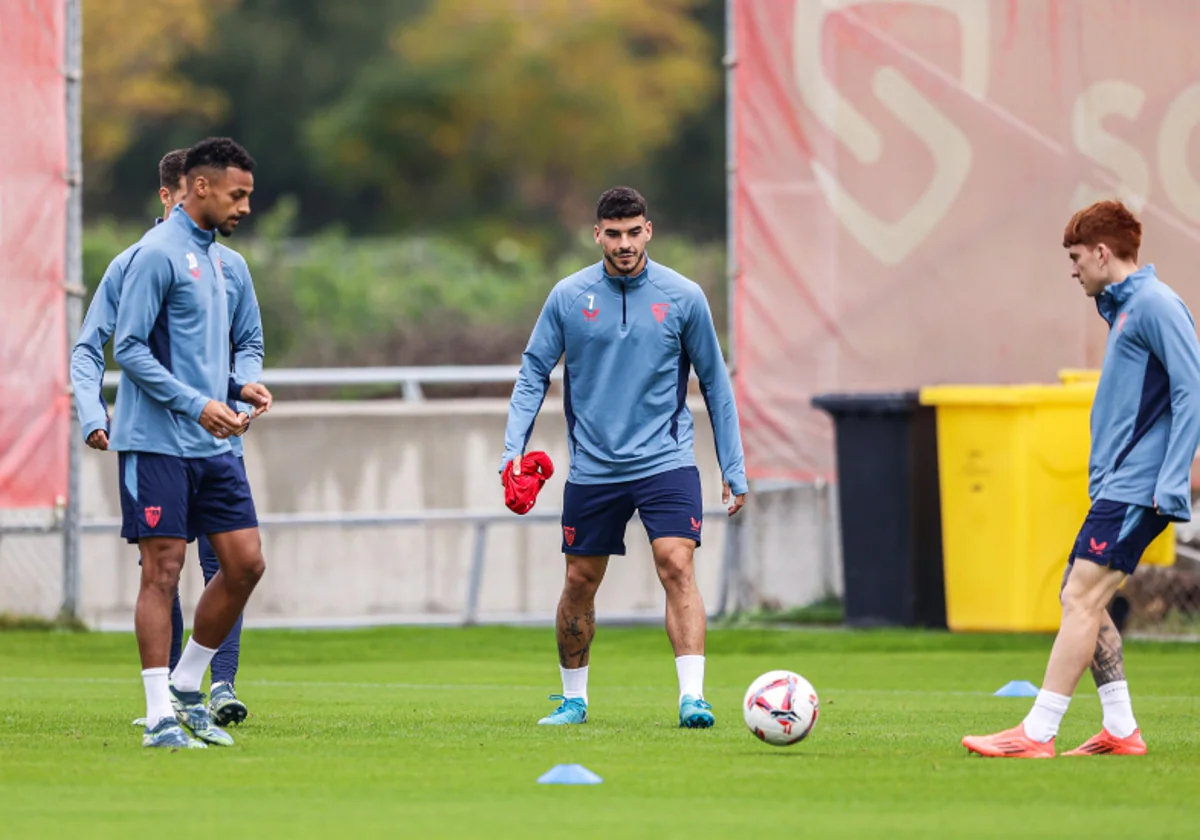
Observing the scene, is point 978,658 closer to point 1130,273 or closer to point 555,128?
point 1130,273

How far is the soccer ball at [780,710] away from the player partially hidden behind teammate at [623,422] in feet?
3.77

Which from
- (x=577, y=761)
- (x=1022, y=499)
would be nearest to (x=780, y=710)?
(x=577, y=761)

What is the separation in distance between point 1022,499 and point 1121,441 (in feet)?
21.2

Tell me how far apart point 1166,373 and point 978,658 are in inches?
226

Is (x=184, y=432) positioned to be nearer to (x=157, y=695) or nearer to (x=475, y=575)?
(x=157, y=695)

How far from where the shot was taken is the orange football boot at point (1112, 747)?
827cm

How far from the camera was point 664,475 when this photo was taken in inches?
379

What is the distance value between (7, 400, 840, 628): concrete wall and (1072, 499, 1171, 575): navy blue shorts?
7.99 m

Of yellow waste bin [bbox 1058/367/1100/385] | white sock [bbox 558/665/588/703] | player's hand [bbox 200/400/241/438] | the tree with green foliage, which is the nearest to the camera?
player's hand [bbox 200/400/241/438]

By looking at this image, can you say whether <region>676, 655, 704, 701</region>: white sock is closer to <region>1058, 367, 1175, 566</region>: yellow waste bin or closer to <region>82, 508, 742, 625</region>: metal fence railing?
<region>1058, 367, 1175, 566</region>: yellow waste bin

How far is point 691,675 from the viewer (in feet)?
30.7

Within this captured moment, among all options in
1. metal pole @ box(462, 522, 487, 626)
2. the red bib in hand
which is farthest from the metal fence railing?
the red bib in hand

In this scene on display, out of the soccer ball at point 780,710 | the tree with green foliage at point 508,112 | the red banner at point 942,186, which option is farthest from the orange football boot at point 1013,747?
the tree with green foliage at point 508,112

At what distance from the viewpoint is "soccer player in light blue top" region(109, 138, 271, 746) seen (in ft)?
27.3
